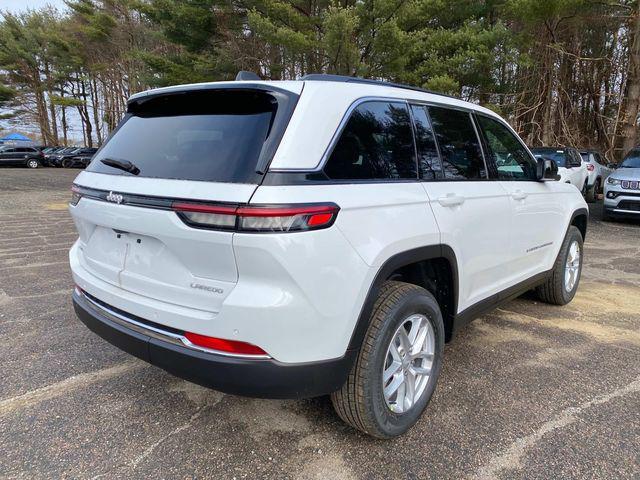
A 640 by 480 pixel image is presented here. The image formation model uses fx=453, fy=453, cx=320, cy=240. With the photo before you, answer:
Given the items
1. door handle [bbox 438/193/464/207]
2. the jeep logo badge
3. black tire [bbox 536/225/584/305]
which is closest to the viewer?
the jeep logo badge

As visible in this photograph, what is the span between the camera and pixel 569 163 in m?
11.4

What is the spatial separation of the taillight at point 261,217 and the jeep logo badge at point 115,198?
454 millimetres

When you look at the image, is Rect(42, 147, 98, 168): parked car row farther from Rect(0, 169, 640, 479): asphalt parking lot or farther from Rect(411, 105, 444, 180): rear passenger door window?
Rect(411, 105, 444, 180): rear passenger door window

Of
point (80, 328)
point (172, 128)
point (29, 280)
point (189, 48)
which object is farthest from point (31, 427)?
point (189, 48)

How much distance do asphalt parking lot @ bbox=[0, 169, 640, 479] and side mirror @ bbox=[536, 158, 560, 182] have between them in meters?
1.28

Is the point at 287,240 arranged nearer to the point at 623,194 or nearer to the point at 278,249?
the point at 278,249

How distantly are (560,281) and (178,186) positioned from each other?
3.76 metres

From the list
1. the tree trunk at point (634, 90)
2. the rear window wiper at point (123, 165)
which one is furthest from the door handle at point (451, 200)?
the tree trunk at point (634, 90)

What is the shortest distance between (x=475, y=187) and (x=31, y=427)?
2.93 meters

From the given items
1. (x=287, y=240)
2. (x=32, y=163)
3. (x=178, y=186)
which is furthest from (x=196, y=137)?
(x=32, y=163)

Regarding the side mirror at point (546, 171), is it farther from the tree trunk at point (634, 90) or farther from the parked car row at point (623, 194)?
the tree trunk at point (634, 90)

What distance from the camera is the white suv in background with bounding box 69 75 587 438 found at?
1.85 m

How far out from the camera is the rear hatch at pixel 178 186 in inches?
74.9

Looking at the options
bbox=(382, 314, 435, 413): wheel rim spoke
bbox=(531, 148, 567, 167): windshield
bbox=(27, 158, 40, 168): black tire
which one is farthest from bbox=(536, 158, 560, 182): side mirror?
bbox=(27, 158, 40, 168): black tire
